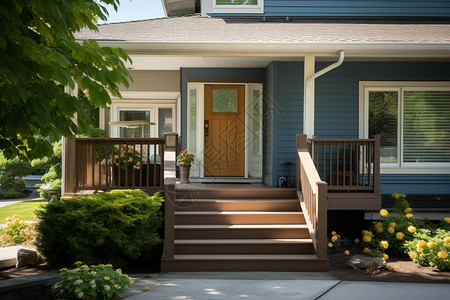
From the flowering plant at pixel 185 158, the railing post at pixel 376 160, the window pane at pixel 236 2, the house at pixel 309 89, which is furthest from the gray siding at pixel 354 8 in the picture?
the railing post at pixel 376 160

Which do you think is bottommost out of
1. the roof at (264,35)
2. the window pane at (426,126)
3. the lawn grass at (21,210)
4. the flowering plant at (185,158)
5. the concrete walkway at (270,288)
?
the lawn grass at (21,210)

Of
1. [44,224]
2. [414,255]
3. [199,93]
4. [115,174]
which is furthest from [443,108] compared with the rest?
[44,224]

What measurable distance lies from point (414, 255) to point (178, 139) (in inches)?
219

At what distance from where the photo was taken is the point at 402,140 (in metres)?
10.2

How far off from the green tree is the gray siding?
6860mm

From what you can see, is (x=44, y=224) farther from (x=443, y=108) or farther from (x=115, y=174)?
(x=443, y=108)

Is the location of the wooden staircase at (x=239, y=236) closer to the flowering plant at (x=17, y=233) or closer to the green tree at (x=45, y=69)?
the flowering plant at (x=17, y=233)

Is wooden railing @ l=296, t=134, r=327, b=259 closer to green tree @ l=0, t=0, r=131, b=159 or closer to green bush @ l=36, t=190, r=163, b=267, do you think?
green bush @ l=36, t=190, r=163, b=267

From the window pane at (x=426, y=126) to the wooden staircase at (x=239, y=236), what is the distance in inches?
122

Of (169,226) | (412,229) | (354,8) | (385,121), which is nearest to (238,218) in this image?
(169,226)

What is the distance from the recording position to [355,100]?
396 inches

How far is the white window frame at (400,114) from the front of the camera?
1012 centimetres

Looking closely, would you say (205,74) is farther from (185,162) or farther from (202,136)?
(185,162)

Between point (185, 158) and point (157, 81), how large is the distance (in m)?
2.25
